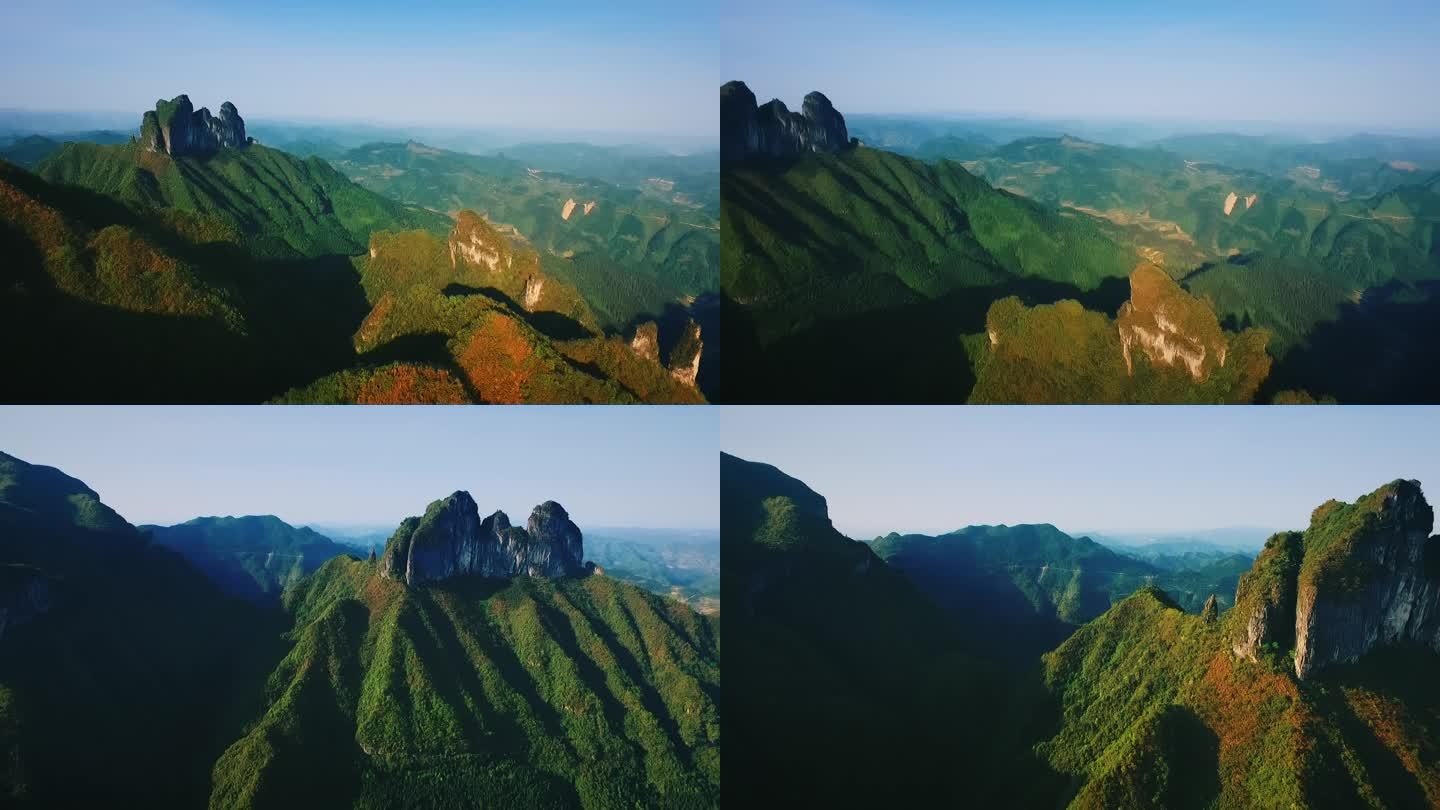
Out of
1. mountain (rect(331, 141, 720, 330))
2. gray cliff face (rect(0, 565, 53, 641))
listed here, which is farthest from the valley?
gray cliff face (rect(0, 565, 53, 641))

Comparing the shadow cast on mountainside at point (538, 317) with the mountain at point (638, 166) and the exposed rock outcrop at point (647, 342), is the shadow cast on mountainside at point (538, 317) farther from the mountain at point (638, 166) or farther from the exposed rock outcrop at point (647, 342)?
the mountain at point (638, 166)

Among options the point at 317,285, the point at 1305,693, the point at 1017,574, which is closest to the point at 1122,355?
the point at 1017,574

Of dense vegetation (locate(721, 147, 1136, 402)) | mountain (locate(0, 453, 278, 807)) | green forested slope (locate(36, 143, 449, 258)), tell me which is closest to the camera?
mountain (locate(0, 453, 278, 807))

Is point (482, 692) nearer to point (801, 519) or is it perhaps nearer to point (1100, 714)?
point (801, 519)

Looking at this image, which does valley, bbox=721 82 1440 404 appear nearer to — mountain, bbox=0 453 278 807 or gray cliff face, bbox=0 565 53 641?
mountain, bbox=0 453 278 807

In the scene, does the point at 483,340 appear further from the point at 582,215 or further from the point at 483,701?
the point at 582,215

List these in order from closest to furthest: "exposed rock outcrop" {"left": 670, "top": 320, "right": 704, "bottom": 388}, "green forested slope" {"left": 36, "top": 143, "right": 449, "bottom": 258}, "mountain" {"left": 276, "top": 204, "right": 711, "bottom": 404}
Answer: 1. "mountain" {"left": 276, "top": 204, "right": 711, "bottom": 404}
2. "exposed rock outcrop" {"left": 670, "top": 320, "right": 704, "bottom": 388}
3. "green forested slope" {"left": 36, "top": 143, "right": 449, "bottom": 258}
